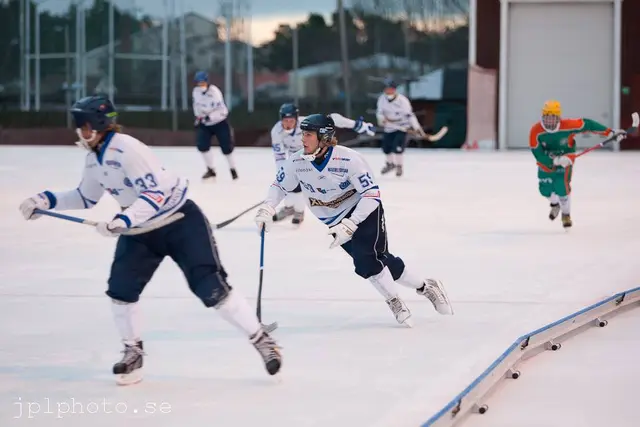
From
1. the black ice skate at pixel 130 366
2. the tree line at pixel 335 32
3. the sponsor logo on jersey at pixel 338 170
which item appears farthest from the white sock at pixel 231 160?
the tree line at pixel 335 32

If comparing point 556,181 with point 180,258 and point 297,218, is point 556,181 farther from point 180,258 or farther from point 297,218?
point 180,258

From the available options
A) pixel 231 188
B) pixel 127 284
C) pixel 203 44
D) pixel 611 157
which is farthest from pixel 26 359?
pixel 203 44

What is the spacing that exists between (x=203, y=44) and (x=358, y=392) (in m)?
26.7

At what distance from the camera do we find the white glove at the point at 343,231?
20.7 feet

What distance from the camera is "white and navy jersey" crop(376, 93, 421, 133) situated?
18.8 m

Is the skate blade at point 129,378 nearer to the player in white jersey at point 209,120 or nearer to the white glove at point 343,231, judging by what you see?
the white glove at point 343,231

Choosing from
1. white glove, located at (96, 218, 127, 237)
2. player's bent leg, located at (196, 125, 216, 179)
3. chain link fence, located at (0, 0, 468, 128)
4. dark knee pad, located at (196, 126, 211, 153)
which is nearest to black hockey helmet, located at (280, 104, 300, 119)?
player's bent leg, located at (196, 125, 216, 179)

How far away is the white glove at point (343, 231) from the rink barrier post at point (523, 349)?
98 cm

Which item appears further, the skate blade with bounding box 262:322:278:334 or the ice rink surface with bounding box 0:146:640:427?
the skate blade with bounding box 262:322:278:334

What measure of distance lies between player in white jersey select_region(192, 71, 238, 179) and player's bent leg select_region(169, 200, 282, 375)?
11.8 meters

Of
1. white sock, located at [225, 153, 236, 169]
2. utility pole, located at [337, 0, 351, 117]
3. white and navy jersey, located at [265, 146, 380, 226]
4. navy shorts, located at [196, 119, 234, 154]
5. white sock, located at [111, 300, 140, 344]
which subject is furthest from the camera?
utility pole, located at [337, 0, 351, 117]

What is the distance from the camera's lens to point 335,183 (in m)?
6.57

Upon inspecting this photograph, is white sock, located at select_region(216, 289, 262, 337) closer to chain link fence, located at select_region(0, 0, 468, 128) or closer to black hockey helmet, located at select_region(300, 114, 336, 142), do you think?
black hockey helmet, located at select_region(300, 114, 336, 142)

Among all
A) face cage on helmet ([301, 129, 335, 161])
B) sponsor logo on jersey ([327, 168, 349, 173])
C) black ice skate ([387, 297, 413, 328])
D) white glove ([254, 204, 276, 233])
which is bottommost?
black ice skate ([387, 297, 413, 328])
